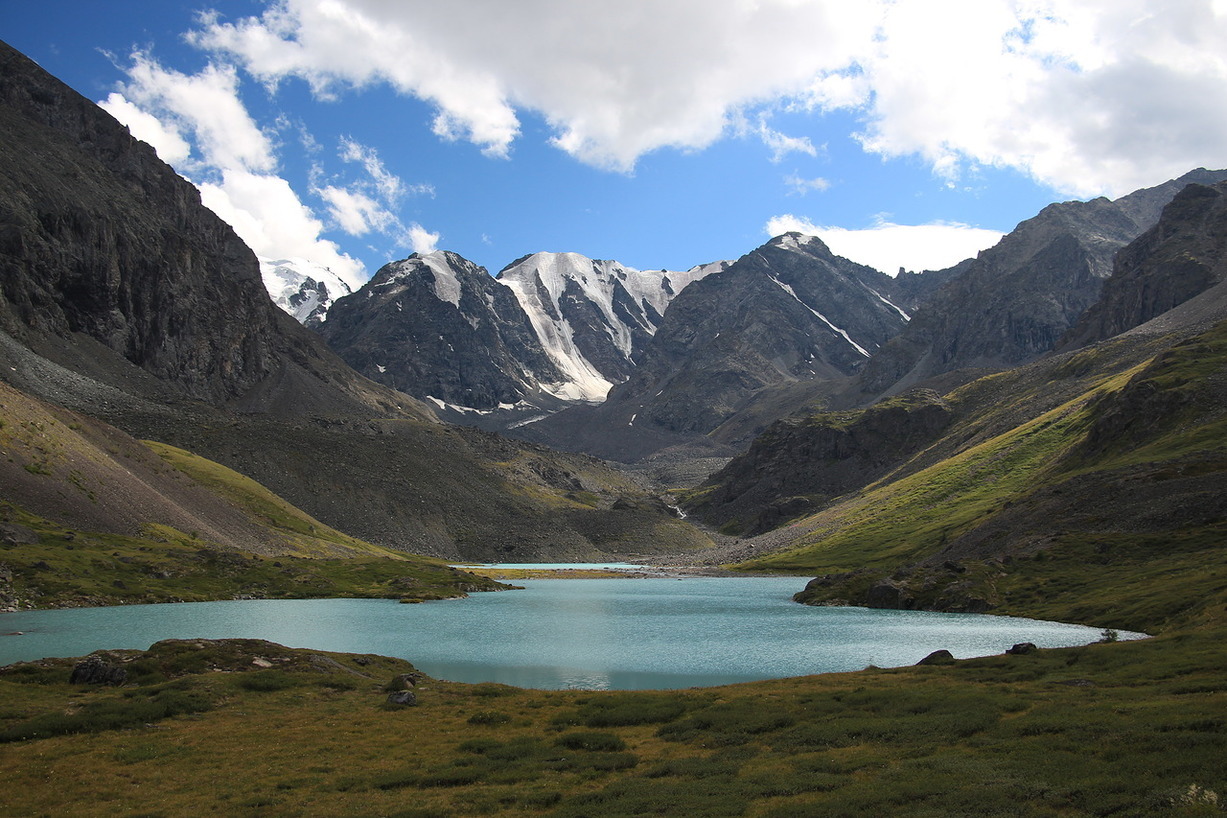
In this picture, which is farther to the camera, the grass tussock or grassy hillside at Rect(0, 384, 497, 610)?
grassy hillside at Rect(0, 384, 497, 610)

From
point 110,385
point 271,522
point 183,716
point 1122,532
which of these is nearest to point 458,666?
point 183,716

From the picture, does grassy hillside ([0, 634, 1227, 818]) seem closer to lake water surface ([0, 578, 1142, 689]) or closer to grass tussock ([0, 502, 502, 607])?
lake water surface ([0, 578, 1142, 689])

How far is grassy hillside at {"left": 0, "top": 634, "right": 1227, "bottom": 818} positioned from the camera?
71.0 ft

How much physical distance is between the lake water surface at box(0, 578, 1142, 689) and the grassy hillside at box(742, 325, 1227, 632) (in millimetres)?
4881

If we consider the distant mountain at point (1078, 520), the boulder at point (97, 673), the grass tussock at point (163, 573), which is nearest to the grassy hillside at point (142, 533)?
the grass tussock at point (163, 573)

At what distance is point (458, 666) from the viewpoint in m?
60.8

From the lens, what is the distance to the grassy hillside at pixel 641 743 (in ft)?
71.0

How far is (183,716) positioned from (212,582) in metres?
69.2

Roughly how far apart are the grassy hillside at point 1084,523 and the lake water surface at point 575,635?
4881 millimetres

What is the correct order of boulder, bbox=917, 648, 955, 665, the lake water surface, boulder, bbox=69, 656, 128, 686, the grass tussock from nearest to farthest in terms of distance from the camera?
boulder, bbox=69, 656, 128, 686, boulder, bbox=917, 648, 955, 665, the lake water surface, the grass tussock

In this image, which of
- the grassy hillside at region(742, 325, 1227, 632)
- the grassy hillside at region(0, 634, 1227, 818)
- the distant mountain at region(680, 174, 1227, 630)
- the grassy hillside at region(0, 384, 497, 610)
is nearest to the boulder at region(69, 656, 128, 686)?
the grassy hillside at region(0, 634, 1227, 818)

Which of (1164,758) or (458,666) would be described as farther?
(458,666)

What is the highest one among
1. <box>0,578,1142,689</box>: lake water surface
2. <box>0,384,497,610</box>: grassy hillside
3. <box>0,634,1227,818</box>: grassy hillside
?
<box>0,384,497,610</box>: grassy hillside

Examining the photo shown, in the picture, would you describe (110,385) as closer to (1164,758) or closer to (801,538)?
(801,538)
